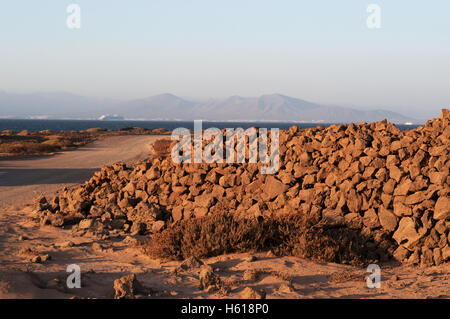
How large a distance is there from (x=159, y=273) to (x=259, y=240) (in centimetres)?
192

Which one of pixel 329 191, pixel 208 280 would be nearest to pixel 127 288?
pixel 208 280

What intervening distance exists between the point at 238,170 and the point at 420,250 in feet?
12.5

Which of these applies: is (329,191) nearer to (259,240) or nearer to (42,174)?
(259,240)

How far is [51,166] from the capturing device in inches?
866

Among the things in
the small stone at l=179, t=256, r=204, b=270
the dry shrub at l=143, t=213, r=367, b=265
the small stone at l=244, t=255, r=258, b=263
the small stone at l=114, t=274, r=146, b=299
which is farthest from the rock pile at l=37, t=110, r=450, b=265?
the small stone at l=114, t=274, r=146, b=299

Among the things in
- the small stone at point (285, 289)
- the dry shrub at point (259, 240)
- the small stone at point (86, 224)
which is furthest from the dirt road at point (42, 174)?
the small stone at point (285, 289)

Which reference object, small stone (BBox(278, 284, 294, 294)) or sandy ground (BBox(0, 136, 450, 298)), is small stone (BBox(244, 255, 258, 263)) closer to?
sandy ground (BBox(0, 136, 450, 298))

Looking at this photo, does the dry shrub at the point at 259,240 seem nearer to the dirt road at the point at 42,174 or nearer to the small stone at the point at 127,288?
the small stone at the point at 127,288

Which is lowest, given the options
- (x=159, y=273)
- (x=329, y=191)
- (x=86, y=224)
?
(x=159, y=273)

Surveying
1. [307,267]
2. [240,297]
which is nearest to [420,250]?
[307,267]

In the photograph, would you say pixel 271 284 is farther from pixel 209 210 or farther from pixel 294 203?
pixel 209 210

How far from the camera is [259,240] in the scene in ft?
24.2

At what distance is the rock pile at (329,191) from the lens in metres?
7.52

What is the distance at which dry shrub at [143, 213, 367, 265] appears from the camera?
7059 millimetres
